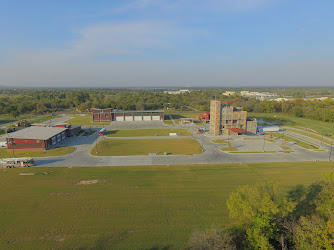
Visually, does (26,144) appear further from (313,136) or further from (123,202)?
(313,136)

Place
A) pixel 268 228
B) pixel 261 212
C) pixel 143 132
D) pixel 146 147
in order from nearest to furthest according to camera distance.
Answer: pixel 268 228 → pixel 261 212 → pixel 146 147 → pixel 143 132

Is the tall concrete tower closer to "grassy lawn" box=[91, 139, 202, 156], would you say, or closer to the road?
"grassy lawn" box=[91, 139, 202, 156]

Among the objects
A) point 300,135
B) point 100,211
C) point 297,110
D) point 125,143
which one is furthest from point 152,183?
point 297,110

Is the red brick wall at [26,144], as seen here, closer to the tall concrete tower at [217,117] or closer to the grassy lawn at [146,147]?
the grassy lawn at [146,147]

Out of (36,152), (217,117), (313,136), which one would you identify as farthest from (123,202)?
(313,136)

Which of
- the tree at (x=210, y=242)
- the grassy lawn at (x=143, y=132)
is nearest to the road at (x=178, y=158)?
the grassy lawn at (x=143, y=132)

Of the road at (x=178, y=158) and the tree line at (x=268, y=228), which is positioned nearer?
the tree line at (x=268, y=228)
